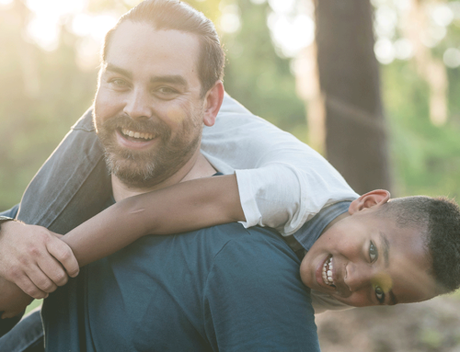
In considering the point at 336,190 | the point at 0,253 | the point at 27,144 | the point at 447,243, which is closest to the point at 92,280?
the point at 0,253

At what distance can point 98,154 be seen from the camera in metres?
2.16

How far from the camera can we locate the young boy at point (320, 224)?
1.74 meters

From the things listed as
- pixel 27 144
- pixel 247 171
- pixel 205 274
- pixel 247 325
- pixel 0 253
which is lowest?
pixel 27 144

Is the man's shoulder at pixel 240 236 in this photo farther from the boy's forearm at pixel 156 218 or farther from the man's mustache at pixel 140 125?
the man's mustache at pixel 140 125

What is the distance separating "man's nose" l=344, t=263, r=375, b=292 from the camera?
1.79 m

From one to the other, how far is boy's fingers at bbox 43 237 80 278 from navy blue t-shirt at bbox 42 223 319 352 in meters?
0.17

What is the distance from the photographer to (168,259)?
5.73 feet

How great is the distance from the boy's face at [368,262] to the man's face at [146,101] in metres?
0.74

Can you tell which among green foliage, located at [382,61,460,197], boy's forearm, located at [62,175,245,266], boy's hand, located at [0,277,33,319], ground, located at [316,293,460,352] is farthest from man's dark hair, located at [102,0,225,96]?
green foliage, located at [382,61,460,197]

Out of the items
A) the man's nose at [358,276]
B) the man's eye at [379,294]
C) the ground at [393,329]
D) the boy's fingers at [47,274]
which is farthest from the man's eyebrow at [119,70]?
the ground at [393,329]

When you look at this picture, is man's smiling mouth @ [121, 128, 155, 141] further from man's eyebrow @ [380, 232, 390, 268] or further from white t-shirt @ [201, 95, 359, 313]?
man's eyebrow @ [380, 232, 390, 268]

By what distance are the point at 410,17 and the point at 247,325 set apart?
22.7ft

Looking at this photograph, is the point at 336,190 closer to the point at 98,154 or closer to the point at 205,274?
the point at 205,274

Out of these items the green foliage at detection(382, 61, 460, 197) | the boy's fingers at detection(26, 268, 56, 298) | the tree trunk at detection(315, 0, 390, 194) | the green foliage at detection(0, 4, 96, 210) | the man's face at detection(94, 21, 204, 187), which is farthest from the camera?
the green foliage at detection(382, 61, 460, 197)
